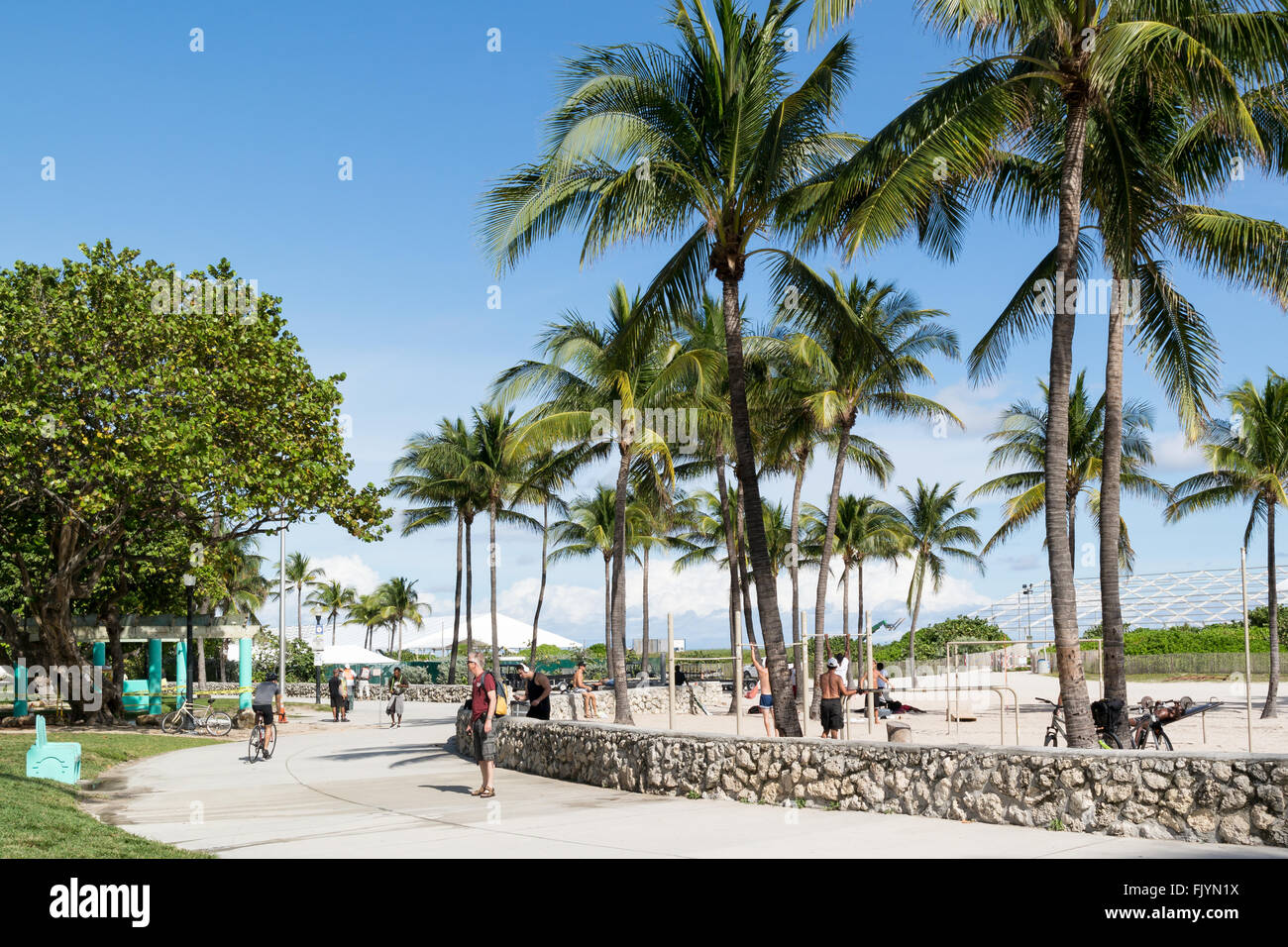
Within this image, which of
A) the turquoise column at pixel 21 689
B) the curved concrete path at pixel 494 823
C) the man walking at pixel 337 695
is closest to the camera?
the curved concrete path at pixel 494 823

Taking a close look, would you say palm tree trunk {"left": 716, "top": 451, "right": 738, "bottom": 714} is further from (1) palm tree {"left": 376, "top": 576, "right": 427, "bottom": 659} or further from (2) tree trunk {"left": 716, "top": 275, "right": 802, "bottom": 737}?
(1) palm tree {"left": 376, "top": 576, "right": 427, "bottom": 659}

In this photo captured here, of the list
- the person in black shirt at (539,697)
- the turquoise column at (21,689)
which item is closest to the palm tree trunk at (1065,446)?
the person in black shirt at (539,697)

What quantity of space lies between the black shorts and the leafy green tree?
15056 millimetres

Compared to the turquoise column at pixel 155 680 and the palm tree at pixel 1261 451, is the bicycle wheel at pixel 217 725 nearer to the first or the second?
the turquoise column at pixel 155 680

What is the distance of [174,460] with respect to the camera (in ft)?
78.4

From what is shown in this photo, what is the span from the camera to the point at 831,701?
16.5 m

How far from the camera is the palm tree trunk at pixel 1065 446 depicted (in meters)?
12.4

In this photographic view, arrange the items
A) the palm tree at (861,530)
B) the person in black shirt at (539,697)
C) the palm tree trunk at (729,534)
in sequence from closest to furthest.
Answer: the person in black shirt at (539,697) < the palm tree trunk at (729,534) < the palm tree at (861,530)

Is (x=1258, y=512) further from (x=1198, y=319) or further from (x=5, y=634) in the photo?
(x=5, y=634)

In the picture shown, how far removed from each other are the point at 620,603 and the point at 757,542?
12.2 meters

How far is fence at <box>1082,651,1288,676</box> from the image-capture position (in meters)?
56.5

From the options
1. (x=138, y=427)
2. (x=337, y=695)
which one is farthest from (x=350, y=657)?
(x=138, y=427)

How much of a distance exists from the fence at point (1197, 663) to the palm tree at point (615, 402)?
3689cm

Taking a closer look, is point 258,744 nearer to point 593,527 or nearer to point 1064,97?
point 1064,97
